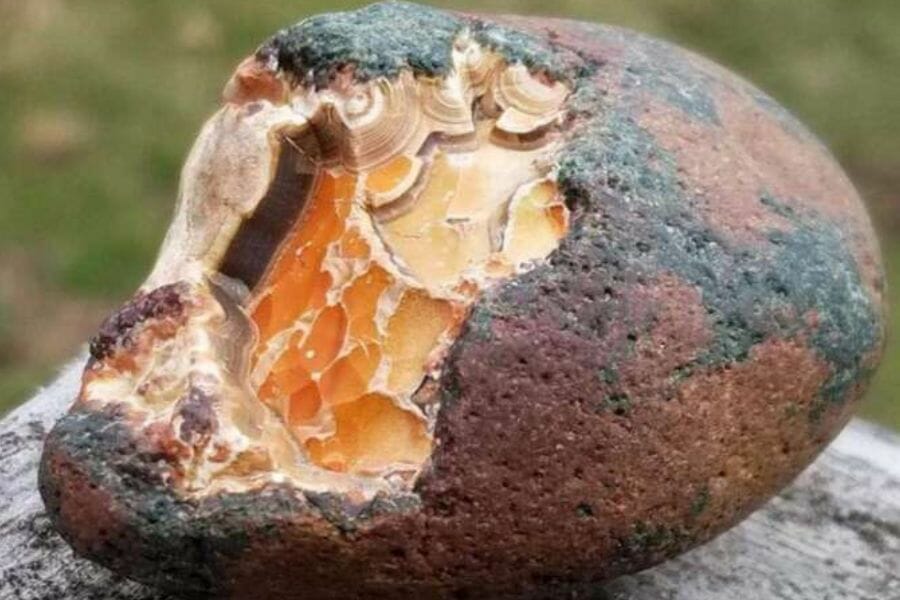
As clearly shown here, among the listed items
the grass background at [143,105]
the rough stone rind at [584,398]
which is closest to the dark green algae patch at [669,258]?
the rough stone rind at [584,398]

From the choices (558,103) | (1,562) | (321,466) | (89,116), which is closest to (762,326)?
(558,103)

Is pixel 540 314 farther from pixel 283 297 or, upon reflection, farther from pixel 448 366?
pixel 283 297

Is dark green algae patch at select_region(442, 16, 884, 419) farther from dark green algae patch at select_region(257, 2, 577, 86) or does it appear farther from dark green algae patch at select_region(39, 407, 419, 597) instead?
dark green algae patch at select_region(39, 407, 419, 597)

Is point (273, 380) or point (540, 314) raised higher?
point (540, 314)

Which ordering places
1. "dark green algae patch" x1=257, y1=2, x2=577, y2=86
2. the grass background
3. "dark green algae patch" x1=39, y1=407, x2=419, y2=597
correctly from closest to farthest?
"dark green algae patch" x1=39, y1=407, x2=419, y2=597 → "dark green algae patch" x1=257, y1=2, x2=577, y2=86 → the grass background

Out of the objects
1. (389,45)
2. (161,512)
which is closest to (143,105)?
(389,45)

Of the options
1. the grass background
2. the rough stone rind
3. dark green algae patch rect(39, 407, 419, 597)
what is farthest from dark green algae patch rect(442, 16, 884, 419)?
the grass background

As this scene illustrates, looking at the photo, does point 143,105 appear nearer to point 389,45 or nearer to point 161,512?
point 389,45
